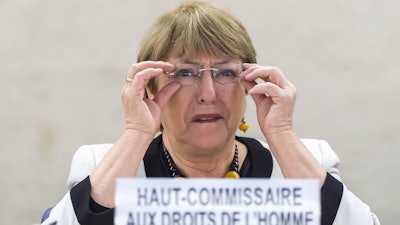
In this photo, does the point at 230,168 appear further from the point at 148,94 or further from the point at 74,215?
the point at 74,215

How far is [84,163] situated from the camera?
57.7 inches

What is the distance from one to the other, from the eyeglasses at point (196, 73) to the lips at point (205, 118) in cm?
9

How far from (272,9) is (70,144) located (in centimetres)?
111

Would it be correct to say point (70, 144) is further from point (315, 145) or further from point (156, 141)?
point (315, 145)

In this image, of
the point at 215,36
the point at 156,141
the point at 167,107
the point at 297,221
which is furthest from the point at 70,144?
the point at 297,221

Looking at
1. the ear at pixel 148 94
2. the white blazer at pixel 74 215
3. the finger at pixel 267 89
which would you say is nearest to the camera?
the white blazer at pixel 74 215

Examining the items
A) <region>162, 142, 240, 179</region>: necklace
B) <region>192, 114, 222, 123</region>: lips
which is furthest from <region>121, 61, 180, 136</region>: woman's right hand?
<region>162, 142, 240, 179</region>: necklace

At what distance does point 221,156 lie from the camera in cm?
145

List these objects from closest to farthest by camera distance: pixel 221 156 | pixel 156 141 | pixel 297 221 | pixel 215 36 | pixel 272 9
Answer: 1. pixel 297 221
2. pixel 215 36
3. pixel 221 156
4. pixel 156 141
5. pixel 272 9

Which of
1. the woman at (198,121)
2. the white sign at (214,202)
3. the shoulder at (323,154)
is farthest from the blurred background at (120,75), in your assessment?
the white sign at (214,202)

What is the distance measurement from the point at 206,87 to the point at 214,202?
1.72 ft

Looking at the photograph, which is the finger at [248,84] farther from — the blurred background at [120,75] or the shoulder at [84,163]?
the blurred background at [120,75]

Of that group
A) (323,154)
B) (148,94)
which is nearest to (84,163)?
(148,94)

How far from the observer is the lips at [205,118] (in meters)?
1.31
